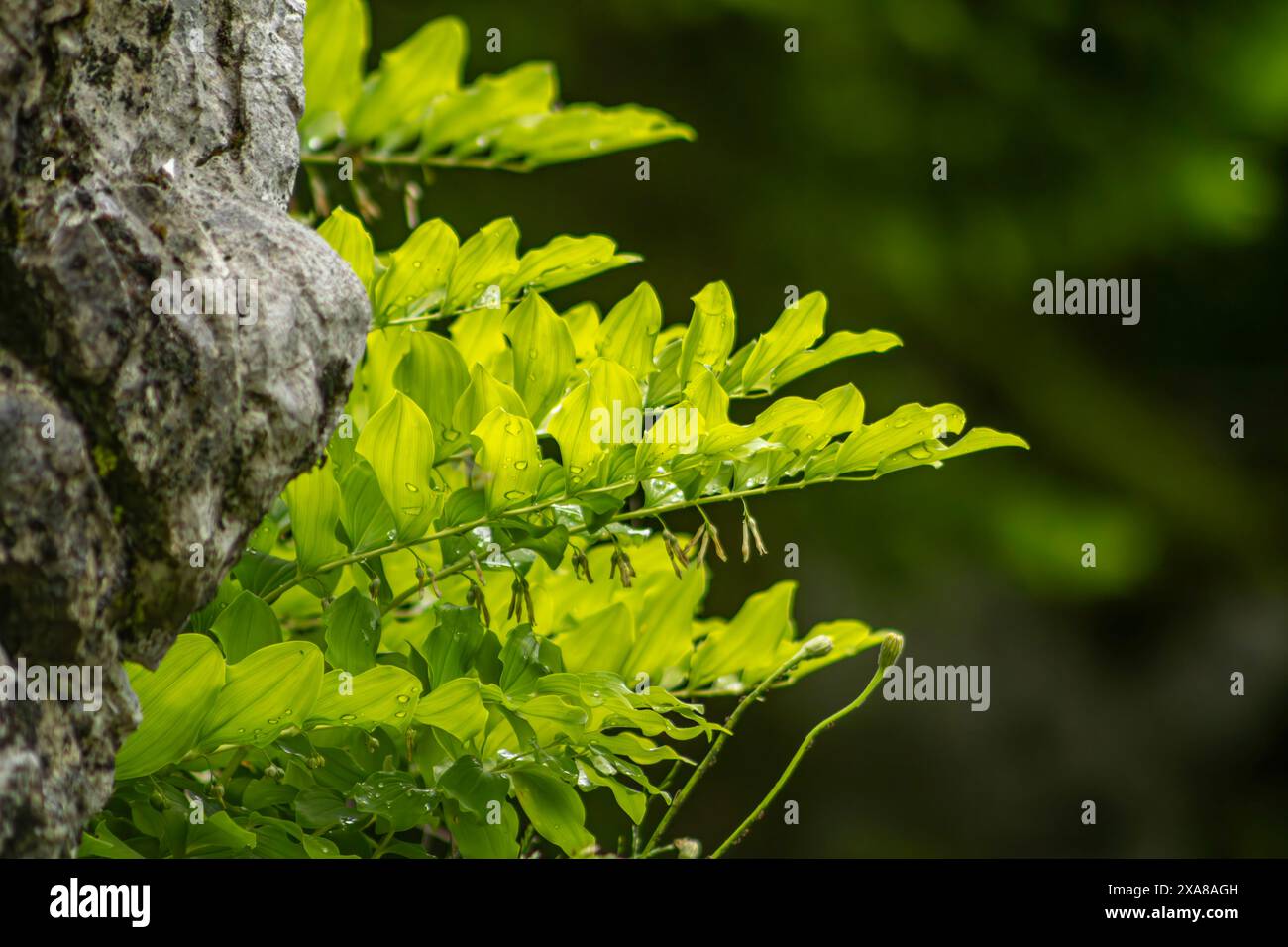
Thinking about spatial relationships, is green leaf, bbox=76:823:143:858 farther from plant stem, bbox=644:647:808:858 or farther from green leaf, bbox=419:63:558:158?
green leaf, bbox=419:63:558:158

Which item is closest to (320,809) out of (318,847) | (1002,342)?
(318,847)

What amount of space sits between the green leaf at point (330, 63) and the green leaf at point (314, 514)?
0.40m

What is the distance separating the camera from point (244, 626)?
1.77 ft

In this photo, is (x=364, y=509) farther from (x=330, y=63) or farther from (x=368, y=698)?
(x=330, y=63)

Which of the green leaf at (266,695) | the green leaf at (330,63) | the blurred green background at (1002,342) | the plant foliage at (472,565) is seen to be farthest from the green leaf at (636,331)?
the blurred green background at (1002,342)

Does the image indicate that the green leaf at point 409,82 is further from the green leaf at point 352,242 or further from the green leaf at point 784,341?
the green leaf at point 784,341

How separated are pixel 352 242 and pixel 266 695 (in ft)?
0.78

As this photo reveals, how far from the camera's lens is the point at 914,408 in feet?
1.78

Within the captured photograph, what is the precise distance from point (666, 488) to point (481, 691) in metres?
0.13

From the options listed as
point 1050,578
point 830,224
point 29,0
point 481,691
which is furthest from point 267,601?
point 1050,578

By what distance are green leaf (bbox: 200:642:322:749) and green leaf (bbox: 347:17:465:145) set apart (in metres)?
0.55

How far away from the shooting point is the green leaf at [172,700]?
473 mm

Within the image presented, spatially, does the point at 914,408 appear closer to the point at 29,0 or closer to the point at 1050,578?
the point at 29,0

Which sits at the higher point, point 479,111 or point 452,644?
point 479,111
